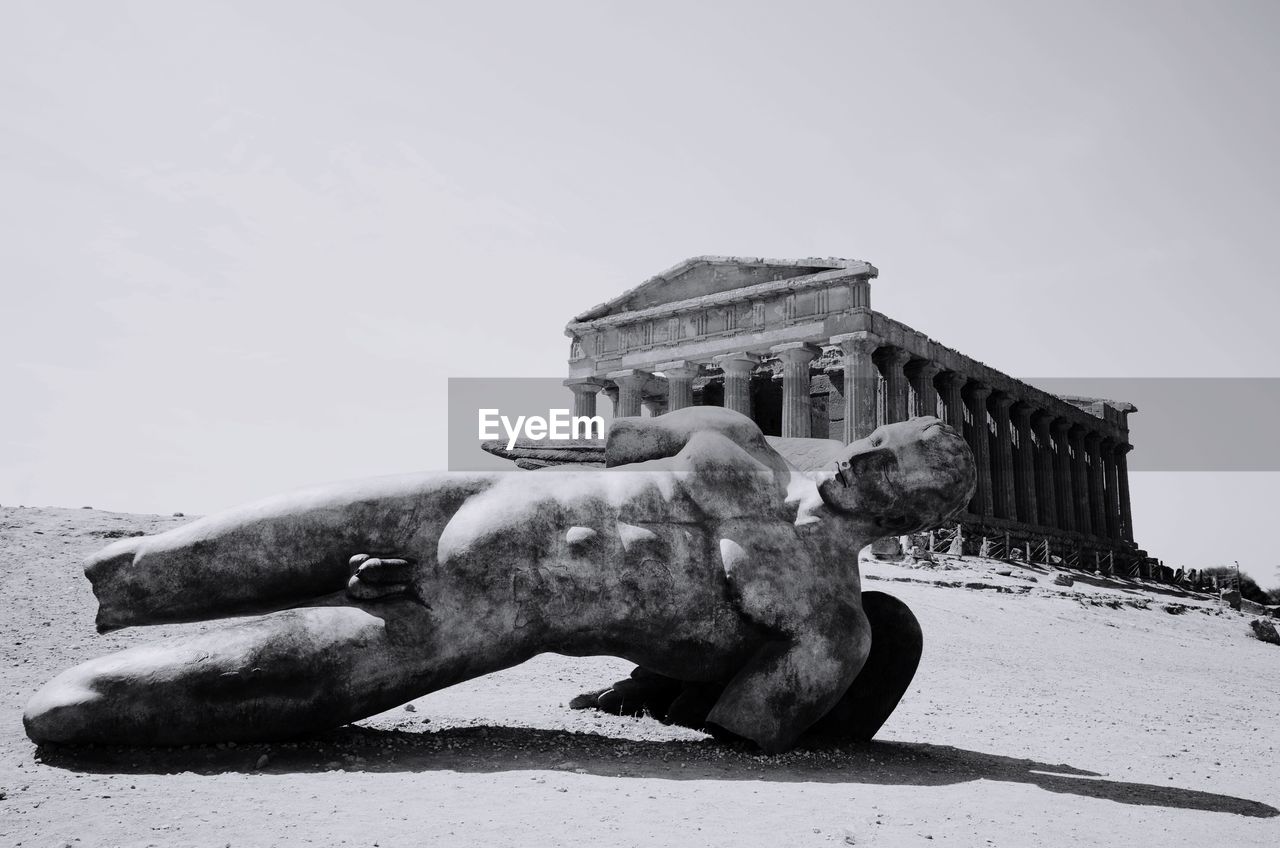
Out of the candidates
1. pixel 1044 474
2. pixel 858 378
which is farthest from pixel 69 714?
pixel 1044 474

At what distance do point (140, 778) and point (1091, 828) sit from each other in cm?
317

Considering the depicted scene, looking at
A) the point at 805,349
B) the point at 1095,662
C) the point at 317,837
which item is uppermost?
the point at 805,349

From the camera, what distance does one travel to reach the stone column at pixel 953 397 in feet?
105

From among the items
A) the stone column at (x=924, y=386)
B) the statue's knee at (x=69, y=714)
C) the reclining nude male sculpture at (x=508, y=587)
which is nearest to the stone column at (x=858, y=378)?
the stone column at (x=924, y=386)

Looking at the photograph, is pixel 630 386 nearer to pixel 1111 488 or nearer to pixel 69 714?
pixel 1111 488

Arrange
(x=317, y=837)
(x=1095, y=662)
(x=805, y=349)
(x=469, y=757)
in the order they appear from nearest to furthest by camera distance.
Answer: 1. (x=317, y=837)
2. (x=469, y=757)
3. (x=1095, y=662)
4. (x=805, y=349)

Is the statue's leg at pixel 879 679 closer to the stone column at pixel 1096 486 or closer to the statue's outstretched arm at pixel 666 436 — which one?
the statue's outstretched arm at pixel 666 436

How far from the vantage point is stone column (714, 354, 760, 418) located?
30.6 meters

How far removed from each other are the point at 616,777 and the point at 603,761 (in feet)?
1.04

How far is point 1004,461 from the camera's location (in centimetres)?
3500

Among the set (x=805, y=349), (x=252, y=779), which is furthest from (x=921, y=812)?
(x=805, y=349)

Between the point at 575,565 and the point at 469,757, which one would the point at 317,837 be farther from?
the point at 575,565

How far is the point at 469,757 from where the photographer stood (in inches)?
152

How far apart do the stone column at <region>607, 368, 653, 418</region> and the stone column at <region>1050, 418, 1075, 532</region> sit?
58.2 ft
